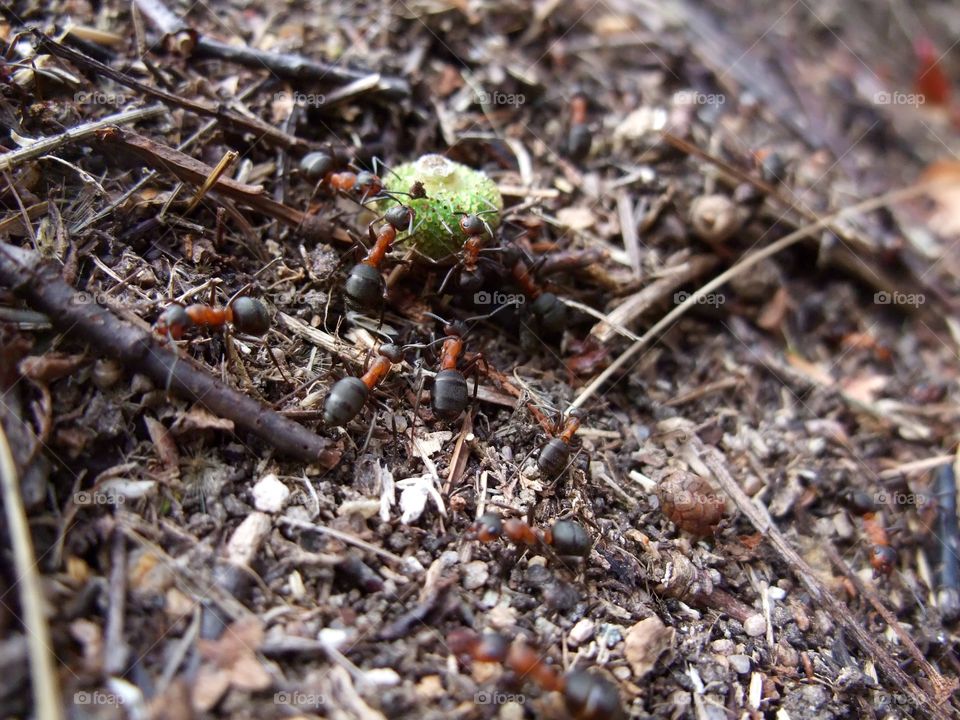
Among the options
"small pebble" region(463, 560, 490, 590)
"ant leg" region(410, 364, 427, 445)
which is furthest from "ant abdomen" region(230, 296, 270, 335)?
"small pebble" region(463, 560, 490, 590)

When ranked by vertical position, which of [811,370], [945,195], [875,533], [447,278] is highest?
[447,278]

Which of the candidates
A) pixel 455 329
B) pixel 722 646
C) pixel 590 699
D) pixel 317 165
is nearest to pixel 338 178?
pixel 317 165

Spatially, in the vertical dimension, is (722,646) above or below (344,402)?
below

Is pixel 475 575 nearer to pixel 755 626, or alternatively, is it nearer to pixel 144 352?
pixel 755 626

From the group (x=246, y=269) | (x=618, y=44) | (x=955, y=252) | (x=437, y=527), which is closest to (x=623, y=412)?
(x=437, y=527)

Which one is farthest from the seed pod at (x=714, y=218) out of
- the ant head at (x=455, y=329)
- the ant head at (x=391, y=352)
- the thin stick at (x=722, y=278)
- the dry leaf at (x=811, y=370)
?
the ant head at (x=391, y=352)

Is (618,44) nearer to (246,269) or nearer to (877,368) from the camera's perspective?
(877,368)

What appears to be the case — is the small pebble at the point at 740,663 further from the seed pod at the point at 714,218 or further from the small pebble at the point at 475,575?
the seed pod at the point at 714,218
